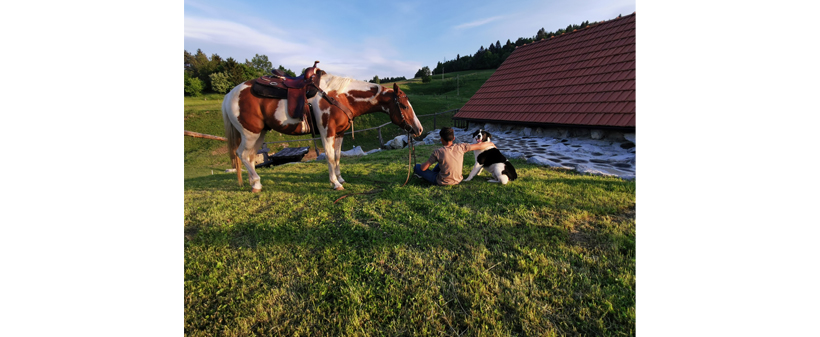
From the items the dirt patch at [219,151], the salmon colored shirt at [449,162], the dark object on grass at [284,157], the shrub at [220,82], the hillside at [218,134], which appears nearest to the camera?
the salmon colored shirt at [449,162]

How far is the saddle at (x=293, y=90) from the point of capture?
3.78 metres

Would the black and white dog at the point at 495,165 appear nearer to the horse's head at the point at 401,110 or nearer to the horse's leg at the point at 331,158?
the horse's head at the point at 401,110

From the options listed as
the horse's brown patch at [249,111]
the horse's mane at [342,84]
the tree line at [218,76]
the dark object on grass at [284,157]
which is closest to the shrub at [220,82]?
the tree line at [218,76]

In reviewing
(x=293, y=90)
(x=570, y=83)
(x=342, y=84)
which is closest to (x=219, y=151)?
(x=293, y=90)

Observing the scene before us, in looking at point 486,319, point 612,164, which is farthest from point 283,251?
point 612,164

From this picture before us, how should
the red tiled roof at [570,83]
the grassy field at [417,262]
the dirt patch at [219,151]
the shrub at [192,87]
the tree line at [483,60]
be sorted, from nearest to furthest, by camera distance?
the grassy field at [417,262] → the red tiled roof at [570,83] → the dirt patch at [219,151] → the shrub at [192,87] → the tree line at [483,60]

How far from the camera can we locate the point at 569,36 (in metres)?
10.3

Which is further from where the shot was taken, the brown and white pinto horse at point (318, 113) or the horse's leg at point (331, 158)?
the horse's leg at point (331, 158)

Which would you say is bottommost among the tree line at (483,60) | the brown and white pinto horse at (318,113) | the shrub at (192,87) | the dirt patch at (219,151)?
the dirt patch at (219,151)

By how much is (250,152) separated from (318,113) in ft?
4.39

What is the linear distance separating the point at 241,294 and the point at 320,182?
9.90 ft

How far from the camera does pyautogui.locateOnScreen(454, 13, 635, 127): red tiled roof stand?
7.15 m

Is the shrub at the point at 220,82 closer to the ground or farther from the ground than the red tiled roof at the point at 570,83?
farther from the ground

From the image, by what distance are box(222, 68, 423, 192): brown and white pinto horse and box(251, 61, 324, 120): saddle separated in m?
0.08
